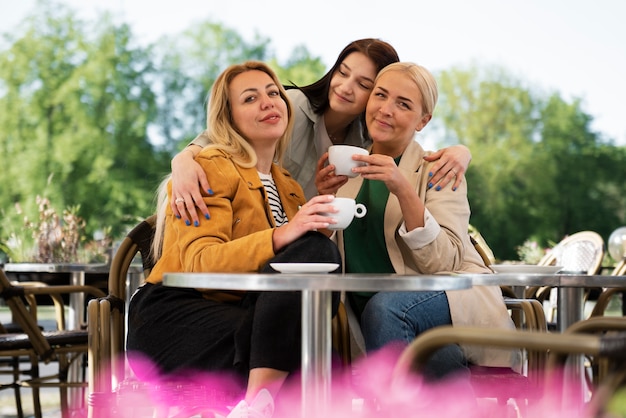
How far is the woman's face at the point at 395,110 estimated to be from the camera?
229 cm

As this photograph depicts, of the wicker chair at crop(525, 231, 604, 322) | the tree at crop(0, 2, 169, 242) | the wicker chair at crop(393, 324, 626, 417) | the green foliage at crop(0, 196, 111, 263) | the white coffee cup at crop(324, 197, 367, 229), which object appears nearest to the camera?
the wicker chair at crop(393, 324, 626, 417)

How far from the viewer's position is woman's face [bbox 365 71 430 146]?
90.4 inches

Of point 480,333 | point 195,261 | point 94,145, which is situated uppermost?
point 94,145

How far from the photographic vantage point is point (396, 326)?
1892mm

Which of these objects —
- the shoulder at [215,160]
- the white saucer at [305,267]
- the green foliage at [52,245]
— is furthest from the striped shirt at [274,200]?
the green foliage at [52,245]

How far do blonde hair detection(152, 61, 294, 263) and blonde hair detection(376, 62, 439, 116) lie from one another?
1.04 ft

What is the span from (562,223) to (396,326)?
2389cm

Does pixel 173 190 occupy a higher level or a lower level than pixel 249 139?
lower

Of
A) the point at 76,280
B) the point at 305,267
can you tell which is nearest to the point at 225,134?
the point at 305,267

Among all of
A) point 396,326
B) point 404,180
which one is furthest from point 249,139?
point 396,326

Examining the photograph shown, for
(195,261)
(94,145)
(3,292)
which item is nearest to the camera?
(195,261)

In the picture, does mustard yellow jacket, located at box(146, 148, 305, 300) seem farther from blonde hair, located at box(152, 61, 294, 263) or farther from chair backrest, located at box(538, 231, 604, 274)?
chair backrest, located at box(538, 231, 604, 274)

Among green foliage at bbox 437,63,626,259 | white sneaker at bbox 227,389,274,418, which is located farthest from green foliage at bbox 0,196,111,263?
green foliage at bbox 437,63,626,259

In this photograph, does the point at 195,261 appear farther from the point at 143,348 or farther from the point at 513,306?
the point at 513,306
